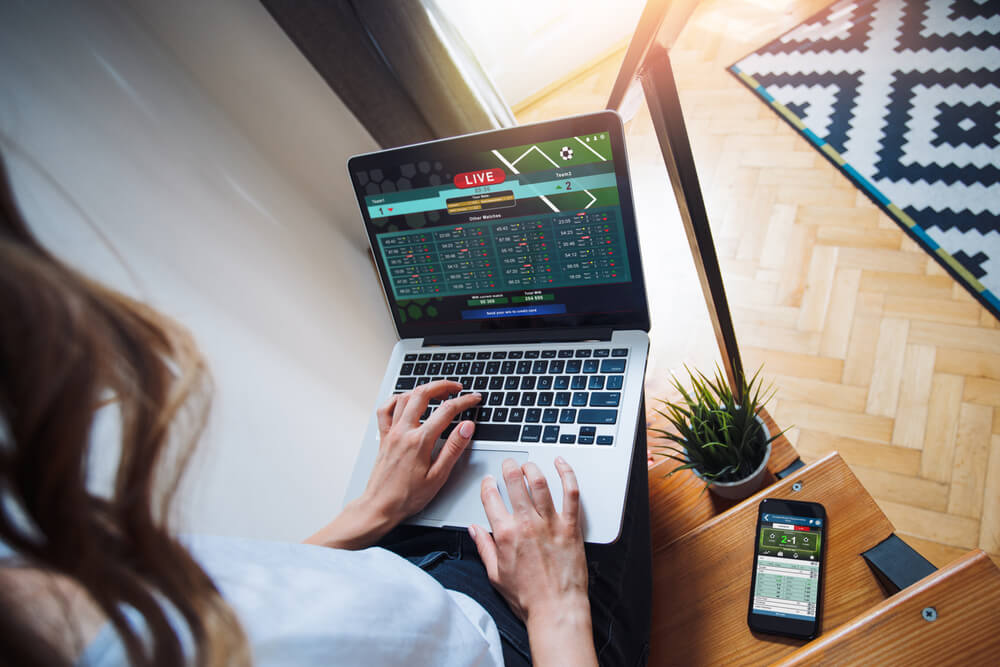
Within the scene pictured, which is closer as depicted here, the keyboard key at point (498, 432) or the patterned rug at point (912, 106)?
the keyboard key at point (498, 432)

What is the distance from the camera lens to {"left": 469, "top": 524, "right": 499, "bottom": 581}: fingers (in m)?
0.73

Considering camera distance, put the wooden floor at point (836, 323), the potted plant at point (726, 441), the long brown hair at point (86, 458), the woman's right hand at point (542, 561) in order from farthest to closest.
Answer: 1. the wooden floor at point (836, 323)
2. the potted plant at point (726, 441)
3. the woman's right hand at point (542, 561)
4. the long brown hair at point (86, 458)

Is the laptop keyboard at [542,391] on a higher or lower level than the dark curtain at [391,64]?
lower

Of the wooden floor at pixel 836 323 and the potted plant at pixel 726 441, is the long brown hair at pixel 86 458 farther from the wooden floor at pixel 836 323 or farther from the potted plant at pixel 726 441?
the wooden floor at pixel 836 323

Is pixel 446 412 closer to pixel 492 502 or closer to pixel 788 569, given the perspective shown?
pixel 492 502

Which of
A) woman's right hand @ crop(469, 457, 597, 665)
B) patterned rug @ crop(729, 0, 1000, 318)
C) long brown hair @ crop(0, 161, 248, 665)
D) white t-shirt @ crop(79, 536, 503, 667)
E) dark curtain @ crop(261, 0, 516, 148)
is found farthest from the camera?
patterned rug @ crop(729, 0, 1000, 318)

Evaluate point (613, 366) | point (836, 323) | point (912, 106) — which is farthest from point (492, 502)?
point (912, 106)

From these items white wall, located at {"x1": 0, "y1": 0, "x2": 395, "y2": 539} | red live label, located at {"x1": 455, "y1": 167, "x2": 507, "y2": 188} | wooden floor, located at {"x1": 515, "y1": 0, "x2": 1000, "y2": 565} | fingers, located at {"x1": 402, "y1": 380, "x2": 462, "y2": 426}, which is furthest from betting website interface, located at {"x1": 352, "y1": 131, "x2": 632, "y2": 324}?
wooden floor, located at {"x1": 515, "y1": 0, "x2": 1000, "y2": 565}

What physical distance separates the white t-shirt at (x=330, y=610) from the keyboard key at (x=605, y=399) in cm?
34

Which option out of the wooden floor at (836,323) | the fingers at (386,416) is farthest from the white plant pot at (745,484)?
the wooden floor at (836,323)

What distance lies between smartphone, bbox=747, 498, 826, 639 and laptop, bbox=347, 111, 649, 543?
0.68ft

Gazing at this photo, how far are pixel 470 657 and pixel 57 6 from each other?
39.8 inches

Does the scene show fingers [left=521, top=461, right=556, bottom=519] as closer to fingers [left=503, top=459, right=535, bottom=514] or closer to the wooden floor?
fingers [left=503, top=459, right=535, bottom=514]

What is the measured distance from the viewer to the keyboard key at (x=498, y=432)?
864mm
